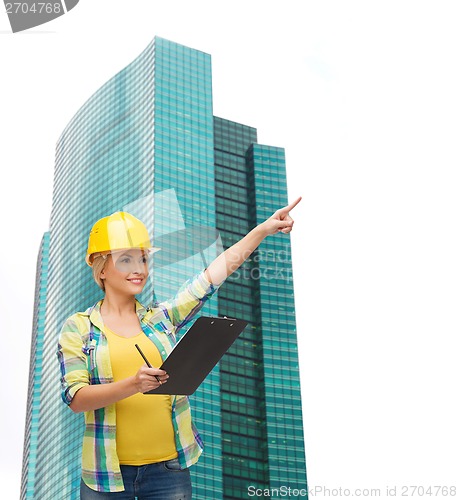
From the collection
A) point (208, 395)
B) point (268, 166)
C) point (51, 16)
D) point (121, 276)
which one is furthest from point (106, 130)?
point (121, 276)

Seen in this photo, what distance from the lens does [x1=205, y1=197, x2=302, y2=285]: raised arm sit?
509 cm

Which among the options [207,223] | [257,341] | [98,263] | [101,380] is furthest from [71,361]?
[257,341]

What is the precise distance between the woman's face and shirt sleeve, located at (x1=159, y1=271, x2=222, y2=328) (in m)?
0.22

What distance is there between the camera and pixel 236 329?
4.39m

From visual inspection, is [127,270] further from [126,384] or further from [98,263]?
[126,384]

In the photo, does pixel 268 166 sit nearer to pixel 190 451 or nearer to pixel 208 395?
pixel 208 395

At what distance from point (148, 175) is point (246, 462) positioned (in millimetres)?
37998

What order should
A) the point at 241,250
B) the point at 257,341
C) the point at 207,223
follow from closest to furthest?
the point at 241,250 < the point at 207,223 < the point at 257,341

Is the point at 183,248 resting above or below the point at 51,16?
below

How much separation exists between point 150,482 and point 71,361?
0.81 m

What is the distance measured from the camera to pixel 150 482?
4.68m

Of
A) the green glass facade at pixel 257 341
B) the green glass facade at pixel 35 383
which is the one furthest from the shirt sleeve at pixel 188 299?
the green glass facade at pixel 35 383

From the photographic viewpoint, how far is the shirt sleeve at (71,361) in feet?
15.0

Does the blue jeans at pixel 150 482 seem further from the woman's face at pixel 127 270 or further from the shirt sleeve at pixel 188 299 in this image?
the woman's face at pixel 127 270
